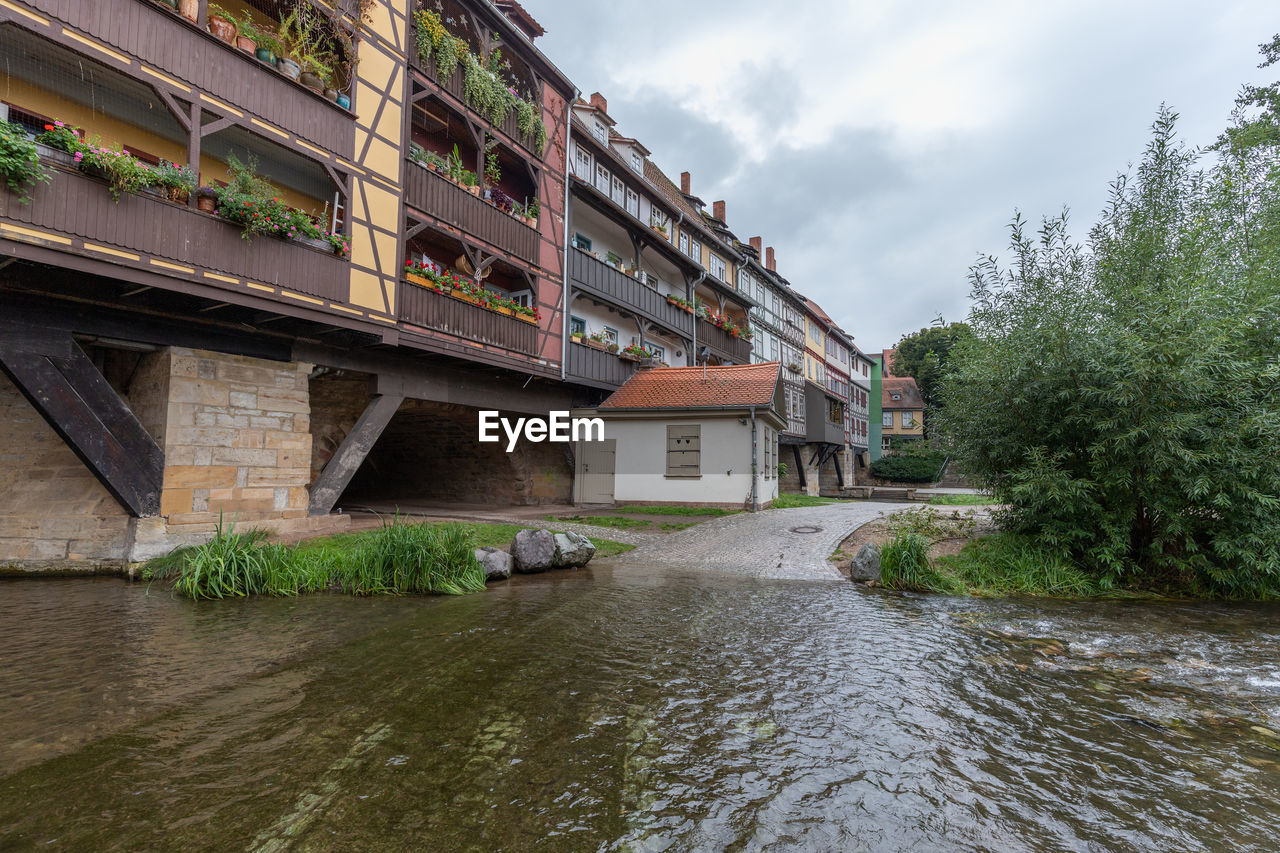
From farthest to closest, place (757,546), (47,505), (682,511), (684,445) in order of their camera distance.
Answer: (684,445)
(682,511)
(757,546)
(47,505)

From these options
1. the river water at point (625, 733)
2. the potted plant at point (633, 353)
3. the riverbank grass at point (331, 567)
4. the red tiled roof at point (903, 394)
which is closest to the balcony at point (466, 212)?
the potted plant at point (633, 353)

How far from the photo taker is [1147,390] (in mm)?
7707

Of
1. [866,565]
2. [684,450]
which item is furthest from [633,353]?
[866,565]

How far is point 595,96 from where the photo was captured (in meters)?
23.5

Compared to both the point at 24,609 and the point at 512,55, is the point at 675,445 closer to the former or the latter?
the point at 512,55

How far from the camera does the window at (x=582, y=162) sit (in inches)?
672

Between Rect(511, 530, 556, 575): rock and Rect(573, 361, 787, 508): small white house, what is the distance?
323 inches

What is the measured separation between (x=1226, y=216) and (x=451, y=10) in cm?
1464

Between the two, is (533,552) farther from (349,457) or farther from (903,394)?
(903,394)

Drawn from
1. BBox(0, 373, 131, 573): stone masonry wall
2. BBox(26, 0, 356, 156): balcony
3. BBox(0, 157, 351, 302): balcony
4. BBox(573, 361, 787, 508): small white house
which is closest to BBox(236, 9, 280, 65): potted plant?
BBox(26, 0, 356, 156): balcony

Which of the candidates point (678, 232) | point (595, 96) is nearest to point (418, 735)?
point (678, 232)

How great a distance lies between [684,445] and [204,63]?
12697mm

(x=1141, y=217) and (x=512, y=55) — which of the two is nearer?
(x=1141, y=217)

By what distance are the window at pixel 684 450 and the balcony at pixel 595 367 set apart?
90.6 inches
